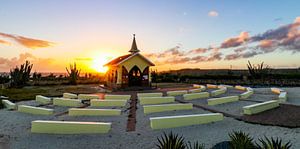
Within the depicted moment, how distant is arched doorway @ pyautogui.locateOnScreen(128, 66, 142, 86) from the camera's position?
20.9 meters

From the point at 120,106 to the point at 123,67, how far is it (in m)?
Result: 9.42

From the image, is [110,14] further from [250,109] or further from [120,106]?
[250,109]

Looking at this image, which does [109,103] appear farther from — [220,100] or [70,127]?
[220,100]

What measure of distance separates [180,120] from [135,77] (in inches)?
536

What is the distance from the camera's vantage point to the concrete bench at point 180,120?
24.6 feet

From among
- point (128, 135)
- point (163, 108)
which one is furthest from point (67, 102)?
point (128, 135)

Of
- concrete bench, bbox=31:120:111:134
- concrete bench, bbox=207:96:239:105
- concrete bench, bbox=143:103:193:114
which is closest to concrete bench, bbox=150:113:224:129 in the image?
concrete bench, bbox=31:120:111:134

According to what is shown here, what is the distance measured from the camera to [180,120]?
25.6 ft

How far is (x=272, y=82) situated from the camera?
28.4m

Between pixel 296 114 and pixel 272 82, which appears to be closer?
pixel 296 114

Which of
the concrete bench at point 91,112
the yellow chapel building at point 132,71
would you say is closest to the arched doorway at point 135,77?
the yellow chapel building at point 132,71

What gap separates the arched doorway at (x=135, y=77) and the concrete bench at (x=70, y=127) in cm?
1364

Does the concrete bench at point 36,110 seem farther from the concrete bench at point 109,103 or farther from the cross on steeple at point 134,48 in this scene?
the cross on steeple at point 134,48

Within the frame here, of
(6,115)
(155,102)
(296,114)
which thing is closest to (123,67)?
(155,102)
